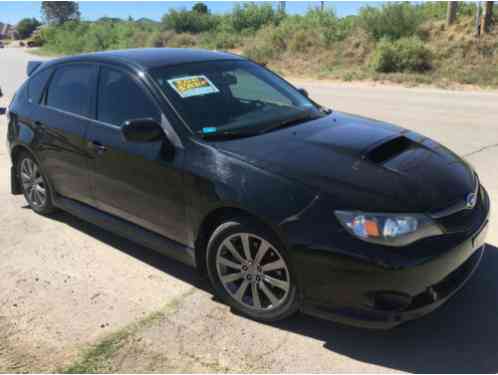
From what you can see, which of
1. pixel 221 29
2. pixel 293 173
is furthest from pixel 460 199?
pixel 221 29

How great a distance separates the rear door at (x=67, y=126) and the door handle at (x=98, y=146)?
0.11m

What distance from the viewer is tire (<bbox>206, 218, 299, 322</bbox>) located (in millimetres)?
3117

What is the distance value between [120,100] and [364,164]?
198cm

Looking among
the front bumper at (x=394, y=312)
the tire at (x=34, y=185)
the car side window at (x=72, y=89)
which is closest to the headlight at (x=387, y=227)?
the front bumper at (x=394, y=312)

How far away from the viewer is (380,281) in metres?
2.77

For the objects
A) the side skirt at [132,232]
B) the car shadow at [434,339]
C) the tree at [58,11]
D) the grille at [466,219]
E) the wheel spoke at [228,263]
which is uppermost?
the tree at [58,11]

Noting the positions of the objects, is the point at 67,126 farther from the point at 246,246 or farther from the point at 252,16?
the point at 252,16

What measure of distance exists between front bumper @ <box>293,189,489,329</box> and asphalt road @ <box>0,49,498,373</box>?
29 centimetres

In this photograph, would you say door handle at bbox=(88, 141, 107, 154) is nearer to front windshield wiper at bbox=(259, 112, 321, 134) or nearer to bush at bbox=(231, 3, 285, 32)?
front windshield wiper at bbox=(259, 112, 321, 134)

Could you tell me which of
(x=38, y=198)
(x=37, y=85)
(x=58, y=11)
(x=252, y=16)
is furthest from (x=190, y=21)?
(x=58, y=11)

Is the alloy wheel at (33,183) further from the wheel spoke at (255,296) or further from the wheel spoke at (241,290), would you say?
the wheel spoke at (255,296)

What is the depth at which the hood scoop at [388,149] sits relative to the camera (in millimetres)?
3325

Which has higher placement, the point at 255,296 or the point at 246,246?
A: the point at 246,246

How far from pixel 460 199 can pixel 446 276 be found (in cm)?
50
